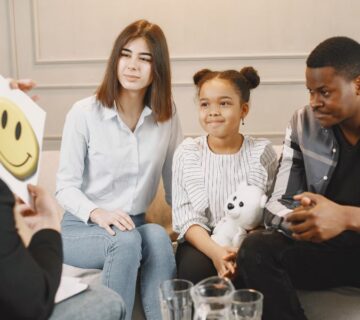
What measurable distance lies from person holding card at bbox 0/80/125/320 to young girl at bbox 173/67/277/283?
2.19 ft

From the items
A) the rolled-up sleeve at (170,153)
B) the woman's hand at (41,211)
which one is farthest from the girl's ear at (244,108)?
the woman's hand at (41,211)

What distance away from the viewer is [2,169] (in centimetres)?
106

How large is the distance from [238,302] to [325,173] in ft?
2.60

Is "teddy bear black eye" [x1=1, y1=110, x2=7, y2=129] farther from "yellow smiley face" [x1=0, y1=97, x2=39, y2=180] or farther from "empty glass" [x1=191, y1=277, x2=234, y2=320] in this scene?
"empty glass" [x1=191, y1=277, x2=234, y2=320]

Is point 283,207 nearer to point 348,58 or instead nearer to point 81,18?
point 348,58

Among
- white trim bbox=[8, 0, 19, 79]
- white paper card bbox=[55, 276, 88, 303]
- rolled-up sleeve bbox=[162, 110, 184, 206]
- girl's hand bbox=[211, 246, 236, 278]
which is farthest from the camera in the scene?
white trim bbox=[8, 0, 19, 79]

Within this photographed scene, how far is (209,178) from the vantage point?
1.95 m

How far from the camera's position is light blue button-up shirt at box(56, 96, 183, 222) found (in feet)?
6.59

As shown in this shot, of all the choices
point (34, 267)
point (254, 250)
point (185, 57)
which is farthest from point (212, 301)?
point (185, 57)

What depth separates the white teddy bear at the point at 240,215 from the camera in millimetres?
1813

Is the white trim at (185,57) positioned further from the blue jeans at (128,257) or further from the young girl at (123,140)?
the blue jeans at (128,257)

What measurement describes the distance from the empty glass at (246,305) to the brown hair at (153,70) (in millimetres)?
1086

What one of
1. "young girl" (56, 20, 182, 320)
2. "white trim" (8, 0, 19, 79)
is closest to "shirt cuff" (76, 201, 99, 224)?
"young girl" (56, 20, 182, 320)

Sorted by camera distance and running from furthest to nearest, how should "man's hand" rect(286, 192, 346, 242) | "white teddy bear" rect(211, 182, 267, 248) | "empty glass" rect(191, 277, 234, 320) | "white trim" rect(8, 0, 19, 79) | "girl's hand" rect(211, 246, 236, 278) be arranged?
"white trim" rect(8, 0, 19, 79) → "white teddy bear" rect(211, 182, 267, 248) → "girl's hand" rect(211, 246, 236, 278) → "man's hand" rect(286, 192, 346, 242) → "empty glass" rect(191, 277, 234, 320)
